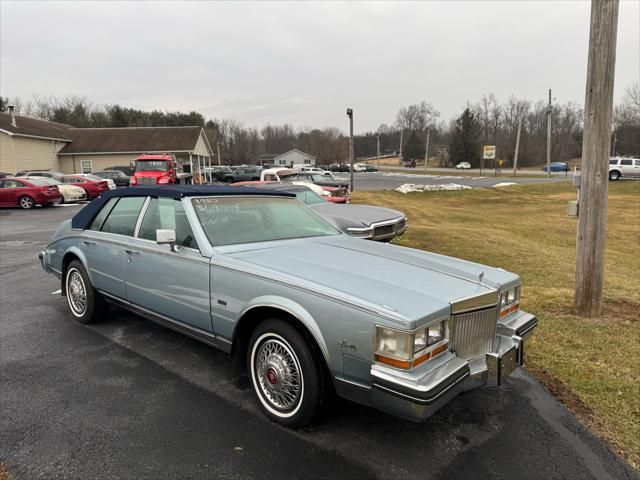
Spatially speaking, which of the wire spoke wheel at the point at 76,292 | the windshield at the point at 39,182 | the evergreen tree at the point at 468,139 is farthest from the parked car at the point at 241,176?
the evergreen tree at the point at 468,139

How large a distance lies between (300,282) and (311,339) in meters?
0.36

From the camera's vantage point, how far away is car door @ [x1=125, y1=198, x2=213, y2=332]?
339cm

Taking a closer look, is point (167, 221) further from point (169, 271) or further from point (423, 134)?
point (423, 134)

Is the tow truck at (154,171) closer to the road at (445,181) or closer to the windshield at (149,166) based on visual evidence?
the windshield at (149,166)

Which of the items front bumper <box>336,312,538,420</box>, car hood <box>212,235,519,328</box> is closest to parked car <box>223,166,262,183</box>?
car hood <box>212,235,519,328</box>

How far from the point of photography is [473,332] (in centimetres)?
278

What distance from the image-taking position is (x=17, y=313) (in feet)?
17.3

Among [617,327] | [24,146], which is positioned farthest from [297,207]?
[24,146]

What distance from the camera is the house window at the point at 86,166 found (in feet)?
126

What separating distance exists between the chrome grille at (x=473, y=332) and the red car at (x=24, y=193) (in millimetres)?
20723

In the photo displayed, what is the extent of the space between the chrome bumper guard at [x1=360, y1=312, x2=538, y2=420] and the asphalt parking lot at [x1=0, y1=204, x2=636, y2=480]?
1.42ft

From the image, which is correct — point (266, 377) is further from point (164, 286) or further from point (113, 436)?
point (164, 286)

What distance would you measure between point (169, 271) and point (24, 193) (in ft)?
62.7

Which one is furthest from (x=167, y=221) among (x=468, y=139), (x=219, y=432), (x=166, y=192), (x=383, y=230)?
(x=468, y=139)
